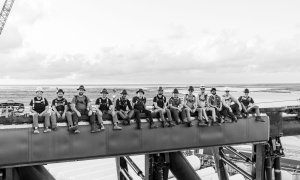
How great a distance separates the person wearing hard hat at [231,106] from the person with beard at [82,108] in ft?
17.6

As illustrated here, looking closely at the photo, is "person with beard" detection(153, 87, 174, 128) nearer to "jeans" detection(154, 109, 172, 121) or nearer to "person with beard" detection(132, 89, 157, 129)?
"jeans" detection(154, 109, 172, 121)

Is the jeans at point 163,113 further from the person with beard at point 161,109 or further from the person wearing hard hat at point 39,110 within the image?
the person wearing hard hat at point 39,110

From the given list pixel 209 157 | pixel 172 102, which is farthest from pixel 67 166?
pixel 172 102

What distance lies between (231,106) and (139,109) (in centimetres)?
411

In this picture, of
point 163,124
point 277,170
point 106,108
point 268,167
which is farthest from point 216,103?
point 106,108

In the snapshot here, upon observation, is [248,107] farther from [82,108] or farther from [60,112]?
[60,112]

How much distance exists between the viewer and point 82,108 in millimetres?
10727

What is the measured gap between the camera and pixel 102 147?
1055 cm

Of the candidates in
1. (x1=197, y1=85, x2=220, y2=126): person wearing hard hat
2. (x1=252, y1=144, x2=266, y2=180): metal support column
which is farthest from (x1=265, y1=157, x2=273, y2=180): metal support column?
(x1=197, y1=85, x2=220, y2=126): person wearing hard hat

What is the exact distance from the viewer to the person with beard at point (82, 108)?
10.2 metres

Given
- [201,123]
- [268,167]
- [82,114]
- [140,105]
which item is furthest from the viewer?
[268,167]

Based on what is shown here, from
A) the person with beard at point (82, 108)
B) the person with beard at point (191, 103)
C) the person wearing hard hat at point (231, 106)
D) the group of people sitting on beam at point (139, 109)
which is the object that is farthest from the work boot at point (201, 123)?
the person with beard at point (82, 108)

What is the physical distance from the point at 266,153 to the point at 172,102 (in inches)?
196

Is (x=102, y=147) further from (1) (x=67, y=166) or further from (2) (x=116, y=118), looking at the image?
(1) (x=67, y=166)
